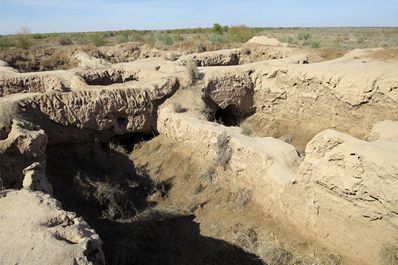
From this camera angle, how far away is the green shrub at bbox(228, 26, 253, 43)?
75.8 ft

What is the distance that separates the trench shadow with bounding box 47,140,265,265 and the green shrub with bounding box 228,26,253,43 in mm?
15623

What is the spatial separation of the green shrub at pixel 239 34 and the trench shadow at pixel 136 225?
15.6 metres

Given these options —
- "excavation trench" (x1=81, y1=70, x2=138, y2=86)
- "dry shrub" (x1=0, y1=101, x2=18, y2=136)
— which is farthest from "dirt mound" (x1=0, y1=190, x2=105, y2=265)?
"excavation trench" (x1=81, y1=70, x2=138, y2=86)

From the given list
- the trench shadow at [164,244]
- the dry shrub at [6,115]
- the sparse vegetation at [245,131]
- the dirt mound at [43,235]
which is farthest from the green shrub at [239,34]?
the dirt mound at [43,235]

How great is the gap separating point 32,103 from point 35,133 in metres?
2.02

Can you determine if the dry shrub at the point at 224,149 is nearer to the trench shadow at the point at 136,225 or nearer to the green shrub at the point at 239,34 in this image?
the trench shadow at the point at 136,225

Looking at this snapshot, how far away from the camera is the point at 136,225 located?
7078 millimetres

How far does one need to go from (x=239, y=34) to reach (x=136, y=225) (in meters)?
20.4

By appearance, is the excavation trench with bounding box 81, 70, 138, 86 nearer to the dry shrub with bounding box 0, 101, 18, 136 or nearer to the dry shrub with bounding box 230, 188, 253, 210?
the dry shrub with bounding box 0, 101, 18, 136

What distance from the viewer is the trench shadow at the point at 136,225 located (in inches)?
248

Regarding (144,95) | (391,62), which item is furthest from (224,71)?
(391,62)

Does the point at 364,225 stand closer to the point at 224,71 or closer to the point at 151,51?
the point at 224,71

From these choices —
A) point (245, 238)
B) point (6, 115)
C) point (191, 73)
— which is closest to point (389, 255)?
point (245, 238)

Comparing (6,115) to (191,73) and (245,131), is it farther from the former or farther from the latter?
(245,131)
